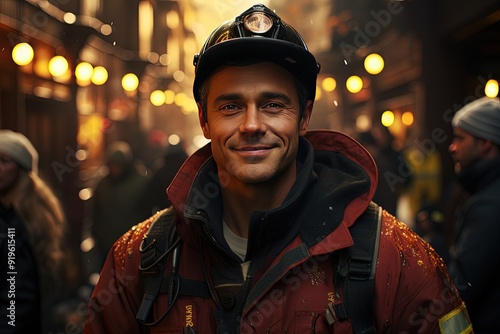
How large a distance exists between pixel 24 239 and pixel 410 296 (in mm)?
2171

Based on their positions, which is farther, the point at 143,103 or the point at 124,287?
the point at 143,103

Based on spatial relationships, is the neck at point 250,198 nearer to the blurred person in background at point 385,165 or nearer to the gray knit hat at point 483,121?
the gray knit hat at point 483,121

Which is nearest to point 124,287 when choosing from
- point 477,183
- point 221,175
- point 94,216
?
point 221,175

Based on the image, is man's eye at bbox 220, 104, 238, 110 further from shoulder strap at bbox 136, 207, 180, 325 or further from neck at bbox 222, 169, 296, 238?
shoulder strap at bbox 136, 207, 180, 325

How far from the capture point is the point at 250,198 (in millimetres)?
2309


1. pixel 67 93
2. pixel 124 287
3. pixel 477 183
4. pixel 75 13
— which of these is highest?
pixel 75 13

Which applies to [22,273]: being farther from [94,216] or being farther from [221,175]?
[94,216]

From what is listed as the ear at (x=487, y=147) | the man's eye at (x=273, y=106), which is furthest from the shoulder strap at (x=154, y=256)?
the ear at (x=487, y=147)

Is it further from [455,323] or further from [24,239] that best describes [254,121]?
[24,239]

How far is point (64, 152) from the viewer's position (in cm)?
1058

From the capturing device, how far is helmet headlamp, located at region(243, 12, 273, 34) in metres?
2.21

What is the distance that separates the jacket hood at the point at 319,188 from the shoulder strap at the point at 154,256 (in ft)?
0.23

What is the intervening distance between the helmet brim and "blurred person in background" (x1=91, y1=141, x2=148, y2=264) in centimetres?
387

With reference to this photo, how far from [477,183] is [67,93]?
8792mm
